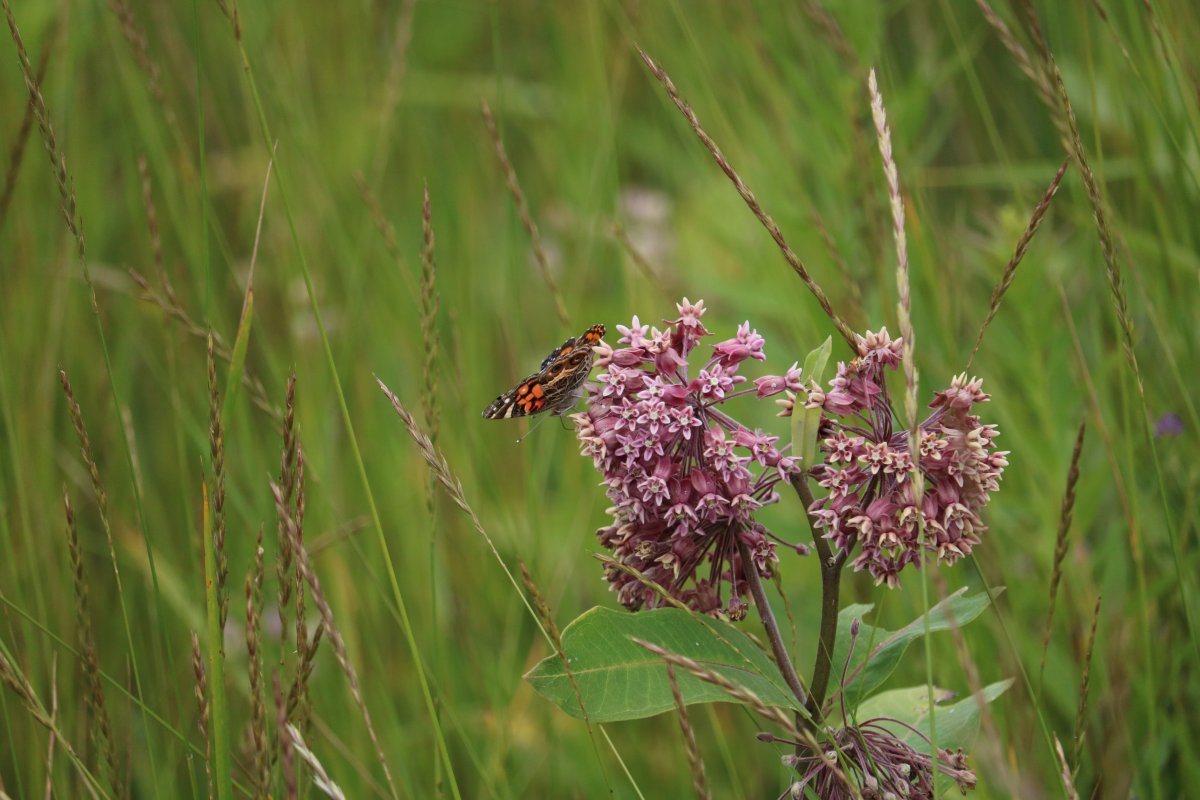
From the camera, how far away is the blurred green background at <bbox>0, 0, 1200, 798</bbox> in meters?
2.70

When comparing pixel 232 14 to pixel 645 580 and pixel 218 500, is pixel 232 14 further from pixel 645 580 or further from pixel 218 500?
pixel 645 580

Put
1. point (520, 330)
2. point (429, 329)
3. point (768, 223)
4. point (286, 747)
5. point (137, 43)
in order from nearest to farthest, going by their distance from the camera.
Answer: point (286, 747) < point (768, 223) < point (429, 329) < point (137, 43) < point (520, 330)

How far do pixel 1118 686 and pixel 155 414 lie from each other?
334 cm

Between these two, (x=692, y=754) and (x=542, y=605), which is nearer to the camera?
(x=692, y=754)

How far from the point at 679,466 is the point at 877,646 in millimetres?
467

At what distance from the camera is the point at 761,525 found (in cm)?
179

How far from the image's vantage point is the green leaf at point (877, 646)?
5.91 ft

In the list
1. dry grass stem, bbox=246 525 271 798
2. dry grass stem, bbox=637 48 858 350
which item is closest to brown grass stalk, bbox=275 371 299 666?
dry grass stem, bbox=246 525 271 798

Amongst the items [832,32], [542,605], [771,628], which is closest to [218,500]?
[542,605]

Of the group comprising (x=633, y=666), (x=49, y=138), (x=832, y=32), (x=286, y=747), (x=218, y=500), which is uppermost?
(x=832, y=32)

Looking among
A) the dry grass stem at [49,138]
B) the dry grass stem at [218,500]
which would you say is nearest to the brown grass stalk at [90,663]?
the dry grass stem at [218,500]

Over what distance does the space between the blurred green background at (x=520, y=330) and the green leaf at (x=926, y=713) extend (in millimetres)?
254

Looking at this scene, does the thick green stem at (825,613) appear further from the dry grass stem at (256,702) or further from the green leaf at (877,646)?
the dry grass stem at (256,702)

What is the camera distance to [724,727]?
3.23m
